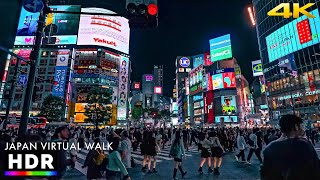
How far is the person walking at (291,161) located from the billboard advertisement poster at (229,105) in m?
68.8

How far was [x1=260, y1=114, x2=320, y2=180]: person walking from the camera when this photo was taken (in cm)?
218

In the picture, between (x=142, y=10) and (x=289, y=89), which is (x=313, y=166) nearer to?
(x=142, y=10)

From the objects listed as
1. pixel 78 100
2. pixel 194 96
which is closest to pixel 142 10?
pixel 78 100

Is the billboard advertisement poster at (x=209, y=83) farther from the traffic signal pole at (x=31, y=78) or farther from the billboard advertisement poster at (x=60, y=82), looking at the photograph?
the traffic signal pole at (x=31, y=78)

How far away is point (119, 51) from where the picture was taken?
75812 millimetres

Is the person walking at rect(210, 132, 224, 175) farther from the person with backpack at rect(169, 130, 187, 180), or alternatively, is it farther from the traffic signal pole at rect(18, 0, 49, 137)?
the traffic signal pole at rect(18, 0, 49, 137)

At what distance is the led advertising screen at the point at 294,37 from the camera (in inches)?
1698

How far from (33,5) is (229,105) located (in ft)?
222

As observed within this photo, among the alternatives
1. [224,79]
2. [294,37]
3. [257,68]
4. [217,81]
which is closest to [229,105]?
[224,79]

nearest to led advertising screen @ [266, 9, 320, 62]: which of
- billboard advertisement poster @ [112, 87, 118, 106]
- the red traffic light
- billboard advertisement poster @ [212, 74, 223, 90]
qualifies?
billboard advertisement poster @ [212, 74, 223, 90]

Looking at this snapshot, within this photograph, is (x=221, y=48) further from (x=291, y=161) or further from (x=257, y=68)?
(x=291, y=161)

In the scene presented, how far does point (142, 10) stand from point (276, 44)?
56727mm

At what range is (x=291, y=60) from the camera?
48312 mm

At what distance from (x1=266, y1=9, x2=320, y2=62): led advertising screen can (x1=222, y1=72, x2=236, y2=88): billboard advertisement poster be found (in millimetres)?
14511
